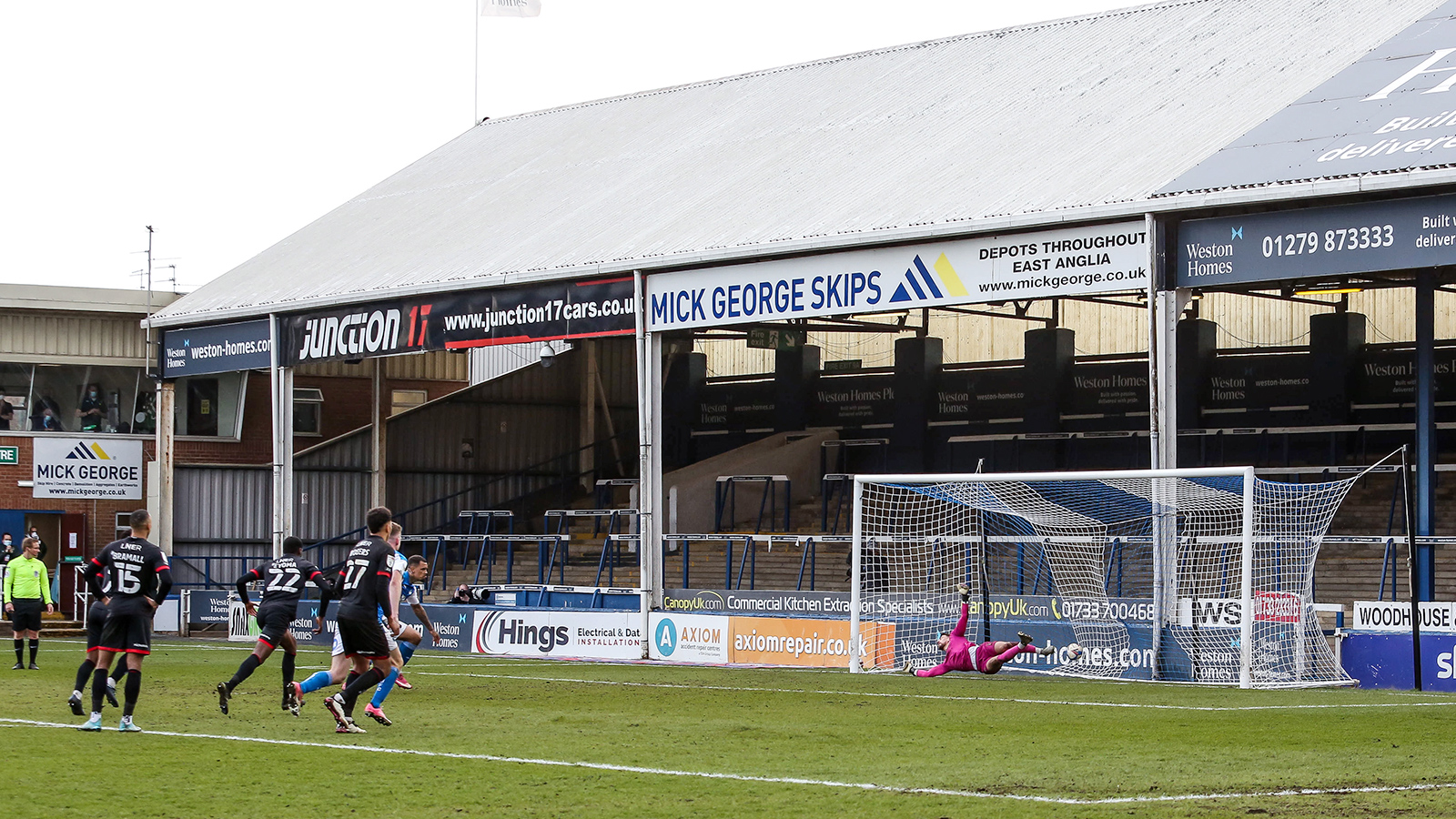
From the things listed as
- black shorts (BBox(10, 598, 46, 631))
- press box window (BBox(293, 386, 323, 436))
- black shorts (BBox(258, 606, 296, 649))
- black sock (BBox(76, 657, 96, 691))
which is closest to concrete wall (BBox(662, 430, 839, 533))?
press box window (BBox(293, 386, 323, 436))

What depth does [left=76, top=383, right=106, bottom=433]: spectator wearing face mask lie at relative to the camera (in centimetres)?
3862

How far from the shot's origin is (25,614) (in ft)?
82.6

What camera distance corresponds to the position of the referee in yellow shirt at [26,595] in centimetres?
2503

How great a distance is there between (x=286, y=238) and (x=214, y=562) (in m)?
7.42

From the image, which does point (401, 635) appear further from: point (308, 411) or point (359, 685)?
point (308, 411)

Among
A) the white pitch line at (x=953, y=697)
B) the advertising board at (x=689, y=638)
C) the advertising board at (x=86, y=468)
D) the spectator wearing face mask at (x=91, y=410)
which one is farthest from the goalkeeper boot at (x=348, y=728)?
the spectator wearing face mask at (x=91, y=410)

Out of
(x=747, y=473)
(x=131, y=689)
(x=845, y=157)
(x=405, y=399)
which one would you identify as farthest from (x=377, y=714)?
(x=405, y=399)

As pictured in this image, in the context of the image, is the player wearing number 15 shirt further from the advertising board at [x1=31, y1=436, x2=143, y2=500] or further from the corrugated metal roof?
the advertising board at [x1=31, y1=436, x2=143, y2=500]

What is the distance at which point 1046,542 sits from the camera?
26.8m

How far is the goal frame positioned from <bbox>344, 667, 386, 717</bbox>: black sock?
33.5 ft

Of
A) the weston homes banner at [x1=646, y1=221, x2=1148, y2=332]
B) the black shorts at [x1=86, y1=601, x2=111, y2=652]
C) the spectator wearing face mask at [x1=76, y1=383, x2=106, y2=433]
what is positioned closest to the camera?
the black shorts at [x1=86, y1=601, x2=111, y2=652]

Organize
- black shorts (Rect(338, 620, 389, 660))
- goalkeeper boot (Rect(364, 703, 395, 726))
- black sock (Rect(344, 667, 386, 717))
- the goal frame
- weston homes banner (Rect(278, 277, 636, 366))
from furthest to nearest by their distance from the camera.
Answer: weston homes banner (Rect(278, 277, 636, 366))
the goal frame
goalkeeper boot (Rect(364, 703, 395, 726))
black sock (Rect(344, 667, 386, 717))
black shorts (Rect(338, 620, 389, 660))

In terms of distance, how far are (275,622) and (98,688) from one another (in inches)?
110

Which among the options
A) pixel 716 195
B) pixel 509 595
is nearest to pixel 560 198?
pixel 716 195
